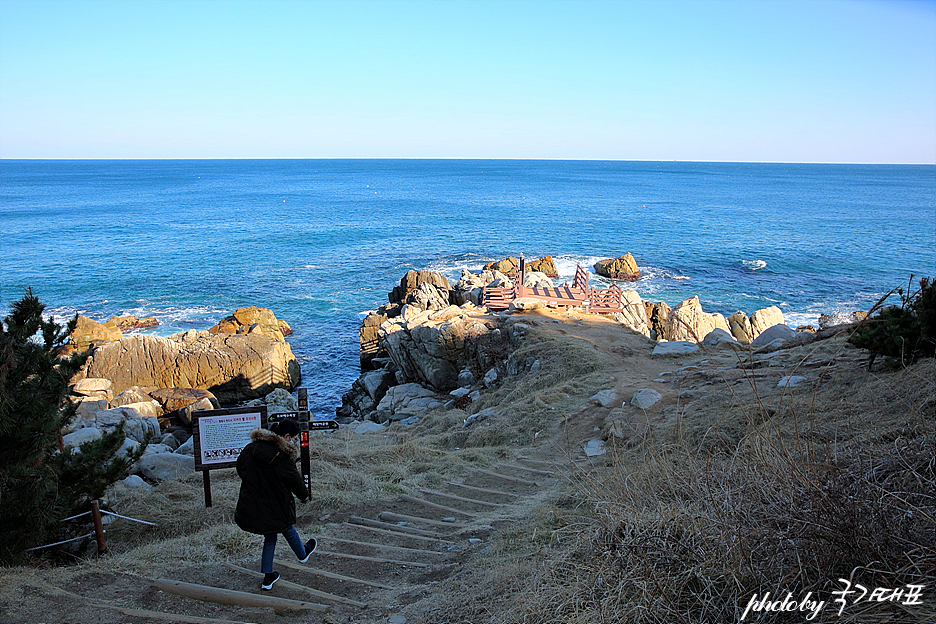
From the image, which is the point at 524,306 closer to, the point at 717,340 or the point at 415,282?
the point at 717,340

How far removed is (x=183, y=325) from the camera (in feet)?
99.5

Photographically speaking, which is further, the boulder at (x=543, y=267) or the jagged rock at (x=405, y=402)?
the boulder at (x=543, y=267)

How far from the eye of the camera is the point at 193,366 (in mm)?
22328

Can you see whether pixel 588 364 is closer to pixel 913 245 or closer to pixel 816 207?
pixel 913 245

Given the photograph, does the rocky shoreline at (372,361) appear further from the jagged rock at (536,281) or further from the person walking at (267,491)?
the person walking at (267,491)

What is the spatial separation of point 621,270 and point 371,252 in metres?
22.5

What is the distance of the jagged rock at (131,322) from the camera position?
97.6 ft

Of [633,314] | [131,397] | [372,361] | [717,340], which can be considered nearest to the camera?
[717,340]

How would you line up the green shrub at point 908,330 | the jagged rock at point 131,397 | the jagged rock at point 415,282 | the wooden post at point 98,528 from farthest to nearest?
1. the jagged rock at point 415,282
2. the jagged rock at point 131,397
3. the green shrub at point 908,330
4. the wooden post at point 98,528

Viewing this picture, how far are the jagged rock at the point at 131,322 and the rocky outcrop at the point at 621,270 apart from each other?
2740 cm

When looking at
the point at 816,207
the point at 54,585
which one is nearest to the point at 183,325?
the point at 54,585

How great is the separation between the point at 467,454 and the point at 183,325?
25.6m

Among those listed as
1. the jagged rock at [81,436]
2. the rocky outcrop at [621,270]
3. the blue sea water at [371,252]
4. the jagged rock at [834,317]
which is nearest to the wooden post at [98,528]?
the jagged rock at [81,436]

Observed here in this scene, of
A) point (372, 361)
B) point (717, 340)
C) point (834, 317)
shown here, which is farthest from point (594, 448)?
point (372, 361)
